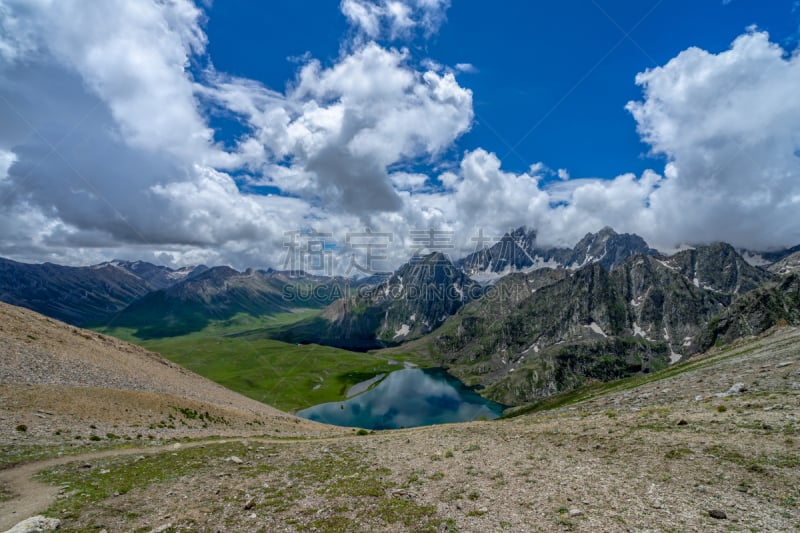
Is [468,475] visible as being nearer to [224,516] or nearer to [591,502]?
[591,502]

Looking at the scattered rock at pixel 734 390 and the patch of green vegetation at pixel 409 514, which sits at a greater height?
the scattered rock at pixel 734 390

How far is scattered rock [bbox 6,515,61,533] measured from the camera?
1566cm

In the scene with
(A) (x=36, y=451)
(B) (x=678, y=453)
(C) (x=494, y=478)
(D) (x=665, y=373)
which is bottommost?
(D) (x=665, y=373)

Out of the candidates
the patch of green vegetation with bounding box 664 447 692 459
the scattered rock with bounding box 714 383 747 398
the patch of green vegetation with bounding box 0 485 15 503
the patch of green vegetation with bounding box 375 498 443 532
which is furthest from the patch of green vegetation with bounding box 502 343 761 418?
the patch of green vegetation with bounding box 0 485 15 503

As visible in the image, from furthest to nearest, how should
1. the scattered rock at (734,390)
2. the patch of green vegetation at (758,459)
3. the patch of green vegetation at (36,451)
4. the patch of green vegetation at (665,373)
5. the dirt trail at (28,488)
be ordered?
1. the patch of green vegetation at (665,373)
2. the scattered rock at (734,390)
3. the patch of green vegetation at (36,451)
4. the dirt trail at (28,488)
5. the patch of green vegetation at (758,459)

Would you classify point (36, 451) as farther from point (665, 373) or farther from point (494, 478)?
point (665, 373)

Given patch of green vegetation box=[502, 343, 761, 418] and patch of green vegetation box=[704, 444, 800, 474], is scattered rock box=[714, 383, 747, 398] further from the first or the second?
patch of green vegetation box=[502, 343, 761, 418]

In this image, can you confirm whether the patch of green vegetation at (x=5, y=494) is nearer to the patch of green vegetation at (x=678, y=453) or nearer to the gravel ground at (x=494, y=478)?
the gravel ground at (x=494, y=478)

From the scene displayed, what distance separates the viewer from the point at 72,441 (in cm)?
3209

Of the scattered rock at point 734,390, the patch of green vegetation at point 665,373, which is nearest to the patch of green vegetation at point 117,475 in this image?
the scattered rock at point 734,390

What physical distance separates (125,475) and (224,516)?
13.2 metres

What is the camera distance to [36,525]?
53.2 ft

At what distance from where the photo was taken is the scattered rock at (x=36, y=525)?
15.7 meters

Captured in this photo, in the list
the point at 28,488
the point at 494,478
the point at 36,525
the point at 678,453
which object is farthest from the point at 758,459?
the point at 28,488
